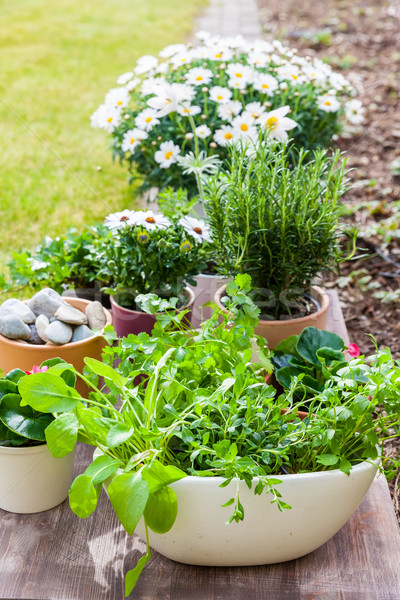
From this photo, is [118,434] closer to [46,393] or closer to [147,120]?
[46,393]

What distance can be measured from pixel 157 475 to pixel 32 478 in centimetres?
39

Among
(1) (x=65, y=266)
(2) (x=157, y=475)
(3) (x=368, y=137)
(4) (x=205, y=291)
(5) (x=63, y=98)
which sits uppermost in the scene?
(2) (x=157, y=475)

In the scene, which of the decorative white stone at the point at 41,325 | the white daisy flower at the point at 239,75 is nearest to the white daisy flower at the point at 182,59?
the white daisy flower at the point at 239,75

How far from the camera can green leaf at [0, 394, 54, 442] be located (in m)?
1.33

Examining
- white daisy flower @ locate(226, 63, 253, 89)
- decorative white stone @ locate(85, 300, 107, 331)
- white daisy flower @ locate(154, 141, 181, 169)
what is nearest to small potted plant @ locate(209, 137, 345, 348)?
decorative white stone @ locate(85, 300, 107, 331)

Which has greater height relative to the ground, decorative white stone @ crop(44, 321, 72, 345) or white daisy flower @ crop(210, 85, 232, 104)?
white daisy flower @ crop(210, 85, 232, 104)

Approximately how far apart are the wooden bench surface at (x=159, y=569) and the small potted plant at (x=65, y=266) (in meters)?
0.89

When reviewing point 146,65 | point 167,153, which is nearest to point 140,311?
point 167,153

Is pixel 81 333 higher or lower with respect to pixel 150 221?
lower

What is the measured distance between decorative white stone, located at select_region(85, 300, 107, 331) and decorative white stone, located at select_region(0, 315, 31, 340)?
177 mm

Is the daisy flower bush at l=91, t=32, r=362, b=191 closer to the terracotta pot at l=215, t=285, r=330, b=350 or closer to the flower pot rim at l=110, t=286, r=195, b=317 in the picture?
the flower pot rim at l=110, t=286, r=195, b=317

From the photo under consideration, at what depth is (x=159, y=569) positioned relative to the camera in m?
1.31

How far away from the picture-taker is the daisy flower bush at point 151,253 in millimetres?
1801

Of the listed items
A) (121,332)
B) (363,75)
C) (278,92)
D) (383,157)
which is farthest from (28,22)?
(121,332)
